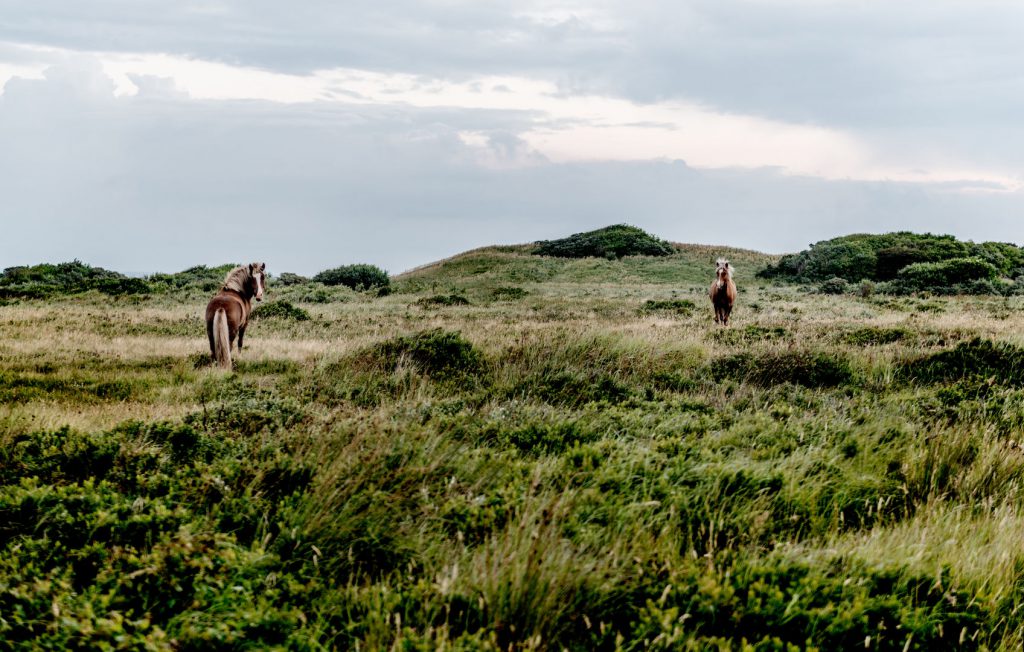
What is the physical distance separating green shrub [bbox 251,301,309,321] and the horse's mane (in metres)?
6.72

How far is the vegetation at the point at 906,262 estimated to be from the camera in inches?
1218

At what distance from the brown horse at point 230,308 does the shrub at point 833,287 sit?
1059 inches

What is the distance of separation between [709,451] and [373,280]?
34418 mm

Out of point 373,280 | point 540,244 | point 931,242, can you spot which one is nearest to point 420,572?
point 373,280

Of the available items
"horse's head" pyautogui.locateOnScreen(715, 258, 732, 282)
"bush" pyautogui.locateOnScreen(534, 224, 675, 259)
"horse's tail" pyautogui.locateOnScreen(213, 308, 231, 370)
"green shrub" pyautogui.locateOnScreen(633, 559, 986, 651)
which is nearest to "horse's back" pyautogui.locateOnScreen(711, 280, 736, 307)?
"horse's head" pyautogui.locateOnScreen(715, 258, 732, 282)

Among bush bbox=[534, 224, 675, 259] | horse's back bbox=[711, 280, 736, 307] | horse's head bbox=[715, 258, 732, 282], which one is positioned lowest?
horse's back bbox=[711, 280, 736, 307]

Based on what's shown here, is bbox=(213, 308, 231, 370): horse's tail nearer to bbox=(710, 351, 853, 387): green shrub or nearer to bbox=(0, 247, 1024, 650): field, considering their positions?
bbox=(0, 247, 1024, 650): field

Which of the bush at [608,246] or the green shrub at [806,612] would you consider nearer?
the green shrub at [806,612]

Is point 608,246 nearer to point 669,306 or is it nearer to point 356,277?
point 356,277

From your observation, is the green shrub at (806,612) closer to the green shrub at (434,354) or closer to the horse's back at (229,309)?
the green shrub at (434,354)

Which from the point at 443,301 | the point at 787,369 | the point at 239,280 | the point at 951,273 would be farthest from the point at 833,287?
the point at 239,280

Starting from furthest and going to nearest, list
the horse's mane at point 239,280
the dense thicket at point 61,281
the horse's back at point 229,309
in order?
the dense thicket at point 61,281 → the horse's mane at point 239,280 → the horse's back at point 229,309

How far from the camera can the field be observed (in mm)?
2955

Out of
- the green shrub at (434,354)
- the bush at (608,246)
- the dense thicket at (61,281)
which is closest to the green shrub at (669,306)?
the green shrub at (434,354)
